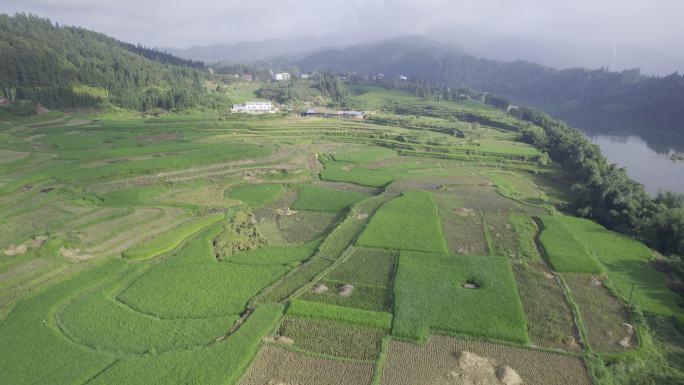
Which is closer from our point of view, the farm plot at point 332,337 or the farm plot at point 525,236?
the farm plot at point 332,337

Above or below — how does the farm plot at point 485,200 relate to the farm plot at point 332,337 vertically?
above

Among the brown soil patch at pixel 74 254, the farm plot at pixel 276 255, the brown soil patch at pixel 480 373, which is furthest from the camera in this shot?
the farm plot at pixel 276 255

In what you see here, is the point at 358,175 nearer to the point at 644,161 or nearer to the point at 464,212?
the point at 464,212

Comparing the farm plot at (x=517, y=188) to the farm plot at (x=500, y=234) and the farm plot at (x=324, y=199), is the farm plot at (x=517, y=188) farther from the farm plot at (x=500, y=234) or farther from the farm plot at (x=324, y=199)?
the farm plot at (x=324, y=199)

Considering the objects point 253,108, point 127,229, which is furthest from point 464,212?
point 253,108

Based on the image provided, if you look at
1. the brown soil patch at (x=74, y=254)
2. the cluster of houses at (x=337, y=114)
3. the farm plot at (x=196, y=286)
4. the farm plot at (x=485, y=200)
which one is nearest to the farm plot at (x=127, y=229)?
the brown soil patch at (x=74, y=254)

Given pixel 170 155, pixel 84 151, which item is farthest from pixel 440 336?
pixel 84 151
